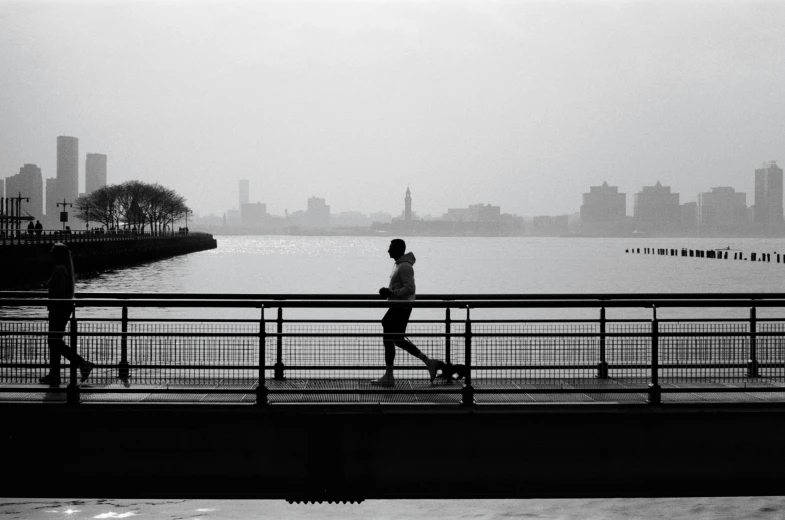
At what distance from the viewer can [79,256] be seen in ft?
290

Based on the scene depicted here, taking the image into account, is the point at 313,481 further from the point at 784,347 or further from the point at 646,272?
the point at 646,272

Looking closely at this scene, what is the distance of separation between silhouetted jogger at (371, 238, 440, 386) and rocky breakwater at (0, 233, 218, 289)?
5616cm

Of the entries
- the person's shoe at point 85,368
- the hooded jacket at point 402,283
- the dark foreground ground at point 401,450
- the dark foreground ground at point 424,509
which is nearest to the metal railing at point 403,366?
the person's shoe at point 85,368

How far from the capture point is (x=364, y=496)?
9023mm

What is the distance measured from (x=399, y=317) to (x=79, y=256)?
3265 inches

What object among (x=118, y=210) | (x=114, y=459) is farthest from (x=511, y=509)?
(x=118, y=210)

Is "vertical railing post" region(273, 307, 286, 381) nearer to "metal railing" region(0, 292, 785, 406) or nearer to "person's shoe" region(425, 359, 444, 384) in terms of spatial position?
"metal railing" region(0, 292, 785, 406)

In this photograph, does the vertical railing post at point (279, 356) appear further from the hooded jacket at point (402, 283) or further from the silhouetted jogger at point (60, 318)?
the silhouetted jogger at point (60, 318)

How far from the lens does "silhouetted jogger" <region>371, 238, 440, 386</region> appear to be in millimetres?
10047

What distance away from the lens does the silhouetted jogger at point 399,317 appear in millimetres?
10047

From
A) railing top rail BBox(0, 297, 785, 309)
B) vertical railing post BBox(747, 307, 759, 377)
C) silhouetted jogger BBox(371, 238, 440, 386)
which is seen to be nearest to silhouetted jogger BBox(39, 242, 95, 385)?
railing top rail BBox(0, 297, 785, 309)

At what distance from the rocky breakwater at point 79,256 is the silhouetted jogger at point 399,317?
56161 millimetres

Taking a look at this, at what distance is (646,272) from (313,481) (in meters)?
118

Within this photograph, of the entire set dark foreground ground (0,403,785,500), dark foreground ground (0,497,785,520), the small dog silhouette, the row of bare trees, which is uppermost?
the row of bare trees
